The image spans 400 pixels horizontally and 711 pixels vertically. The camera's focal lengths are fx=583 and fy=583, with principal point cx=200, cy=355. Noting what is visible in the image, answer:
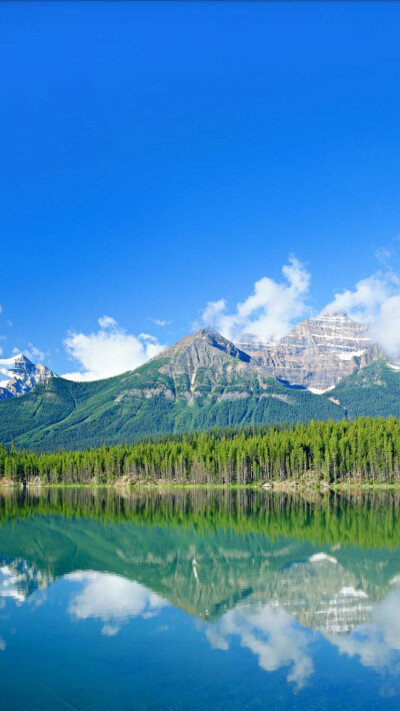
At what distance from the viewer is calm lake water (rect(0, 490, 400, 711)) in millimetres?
22172

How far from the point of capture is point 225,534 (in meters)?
65.6

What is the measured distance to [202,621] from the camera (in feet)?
103

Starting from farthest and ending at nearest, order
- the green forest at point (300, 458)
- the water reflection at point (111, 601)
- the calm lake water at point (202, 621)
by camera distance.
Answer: the green forest at point (300, 458) → the water reflection at point (111, 601) → the calm lake water at point (202, 621)

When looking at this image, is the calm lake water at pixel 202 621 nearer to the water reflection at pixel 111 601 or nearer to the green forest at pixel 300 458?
the water reflection at pixel 111 601

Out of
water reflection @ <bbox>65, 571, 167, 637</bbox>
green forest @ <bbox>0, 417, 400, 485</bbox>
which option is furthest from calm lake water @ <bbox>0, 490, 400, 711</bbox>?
green forest @ <bbox>0, 417, 400, 485</bbox>

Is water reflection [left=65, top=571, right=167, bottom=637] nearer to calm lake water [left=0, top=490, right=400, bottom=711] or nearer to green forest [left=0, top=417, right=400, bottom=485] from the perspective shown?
calm lake water [left=0, top=490, right=400, bottom=711]

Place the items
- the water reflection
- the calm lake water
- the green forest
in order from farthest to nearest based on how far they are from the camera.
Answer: the green forest < the water reflection < the calm lake water

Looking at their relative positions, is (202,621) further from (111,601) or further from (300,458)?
(300,458)

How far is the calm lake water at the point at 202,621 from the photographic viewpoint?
22.2 metres

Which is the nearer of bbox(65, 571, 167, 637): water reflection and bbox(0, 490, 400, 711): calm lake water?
bbox(0, 490, 400, 711): calm lake water

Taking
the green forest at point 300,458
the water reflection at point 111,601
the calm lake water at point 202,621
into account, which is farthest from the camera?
the green forest at point 300,458

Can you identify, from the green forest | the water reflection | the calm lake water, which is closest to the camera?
the calm lake water

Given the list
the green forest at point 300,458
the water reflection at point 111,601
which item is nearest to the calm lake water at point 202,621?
the water reflection at point 111,601

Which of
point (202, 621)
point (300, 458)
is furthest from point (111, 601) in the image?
point (300, 458)
